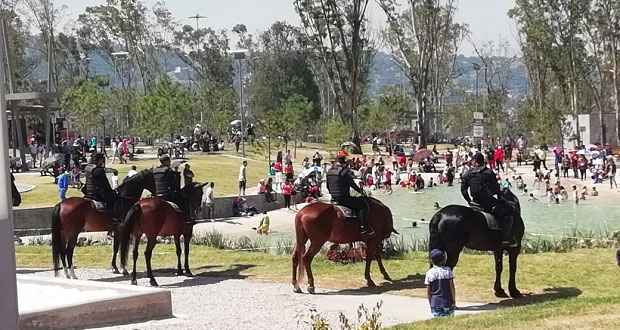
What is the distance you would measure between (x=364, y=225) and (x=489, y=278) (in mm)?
2137

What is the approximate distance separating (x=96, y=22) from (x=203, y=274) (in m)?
80.1

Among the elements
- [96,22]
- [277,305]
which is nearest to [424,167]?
[277,305]

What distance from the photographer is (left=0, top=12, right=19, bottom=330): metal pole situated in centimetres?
527

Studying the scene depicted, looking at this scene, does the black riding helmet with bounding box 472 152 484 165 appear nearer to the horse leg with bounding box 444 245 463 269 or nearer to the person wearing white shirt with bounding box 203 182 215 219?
the horse leg with bounding box 444 245 463 269

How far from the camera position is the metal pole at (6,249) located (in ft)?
17.3

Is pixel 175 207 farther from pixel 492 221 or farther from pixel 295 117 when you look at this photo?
pixel 295 117

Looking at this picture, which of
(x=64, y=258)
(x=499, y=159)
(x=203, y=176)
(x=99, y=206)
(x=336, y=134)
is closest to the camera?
(x=64, y=258)

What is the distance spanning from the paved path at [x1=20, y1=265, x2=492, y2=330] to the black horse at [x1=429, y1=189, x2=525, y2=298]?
0.80 meters

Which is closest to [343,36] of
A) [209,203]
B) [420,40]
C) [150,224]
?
[420,40]

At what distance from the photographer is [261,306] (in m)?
13.1

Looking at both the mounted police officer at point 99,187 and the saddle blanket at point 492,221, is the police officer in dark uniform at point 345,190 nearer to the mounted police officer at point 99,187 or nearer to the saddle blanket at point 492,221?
the saddle blanket at point 492,221

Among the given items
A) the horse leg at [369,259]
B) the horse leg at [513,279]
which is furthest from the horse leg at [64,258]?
the horse leg at [513,279]

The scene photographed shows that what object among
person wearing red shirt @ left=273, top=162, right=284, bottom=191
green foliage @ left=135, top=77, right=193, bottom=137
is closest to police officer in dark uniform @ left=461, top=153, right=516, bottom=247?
person wearing red shirt @ left=273, top=162, right=284, bottom=191

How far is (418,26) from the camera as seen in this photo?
7025 centimetres
